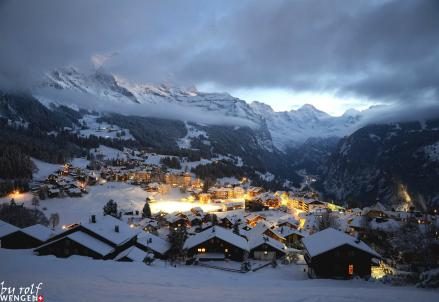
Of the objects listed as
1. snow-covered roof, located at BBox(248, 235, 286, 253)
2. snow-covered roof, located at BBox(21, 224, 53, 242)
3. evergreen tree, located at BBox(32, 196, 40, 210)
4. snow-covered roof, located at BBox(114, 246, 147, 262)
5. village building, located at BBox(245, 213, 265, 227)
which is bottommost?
snow-covered roof, located at BBox(114, 246, 147, 262)

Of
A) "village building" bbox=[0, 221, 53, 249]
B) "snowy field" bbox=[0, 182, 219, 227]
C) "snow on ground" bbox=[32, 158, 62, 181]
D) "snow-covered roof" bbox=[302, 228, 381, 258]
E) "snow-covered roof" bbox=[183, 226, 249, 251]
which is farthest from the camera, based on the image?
"snow on ground" bbox=[32, 158, 62, 181]

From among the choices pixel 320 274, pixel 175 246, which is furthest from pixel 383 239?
pixel 175 246

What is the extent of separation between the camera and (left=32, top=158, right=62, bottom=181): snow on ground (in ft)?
502

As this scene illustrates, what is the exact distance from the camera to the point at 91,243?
49656mm

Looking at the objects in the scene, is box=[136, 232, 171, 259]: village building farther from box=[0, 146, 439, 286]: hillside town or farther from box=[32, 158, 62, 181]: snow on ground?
box=[32, 158, 62, 181]: snow on ground

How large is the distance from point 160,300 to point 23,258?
89.5 ft

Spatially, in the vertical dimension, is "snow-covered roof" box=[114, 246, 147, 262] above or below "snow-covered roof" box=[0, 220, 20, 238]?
below

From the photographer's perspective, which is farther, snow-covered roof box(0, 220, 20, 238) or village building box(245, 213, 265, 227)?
village building box(245, 213, 265, 227)

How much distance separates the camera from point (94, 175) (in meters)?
165

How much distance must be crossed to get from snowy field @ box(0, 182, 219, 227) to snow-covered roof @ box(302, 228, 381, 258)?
69.7 m

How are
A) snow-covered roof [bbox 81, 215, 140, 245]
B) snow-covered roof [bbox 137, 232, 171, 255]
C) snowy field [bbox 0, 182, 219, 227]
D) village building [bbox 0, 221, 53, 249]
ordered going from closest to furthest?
1. snow-covered roof [bbox 81, 215, 140, 245]
2. village building [bbox 0, 221, 53, 249]
3. snow-covered roof [bbox 137, 232, 171, 255]
4. snowy field [bbox 0, 182, 219, 227]

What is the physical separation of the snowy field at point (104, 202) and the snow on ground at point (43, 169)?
90.8 ft

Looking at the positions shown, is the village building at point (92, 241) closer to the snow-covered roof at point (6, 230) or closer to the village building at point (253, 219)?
the snow-covered roof at point (6, 230)

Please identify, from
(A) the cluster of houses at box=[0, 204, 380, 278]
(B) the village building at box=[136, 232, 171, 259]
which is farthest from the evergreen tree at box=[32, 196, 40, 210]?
(B) the village building at box=[136, 232, 171, 259]
